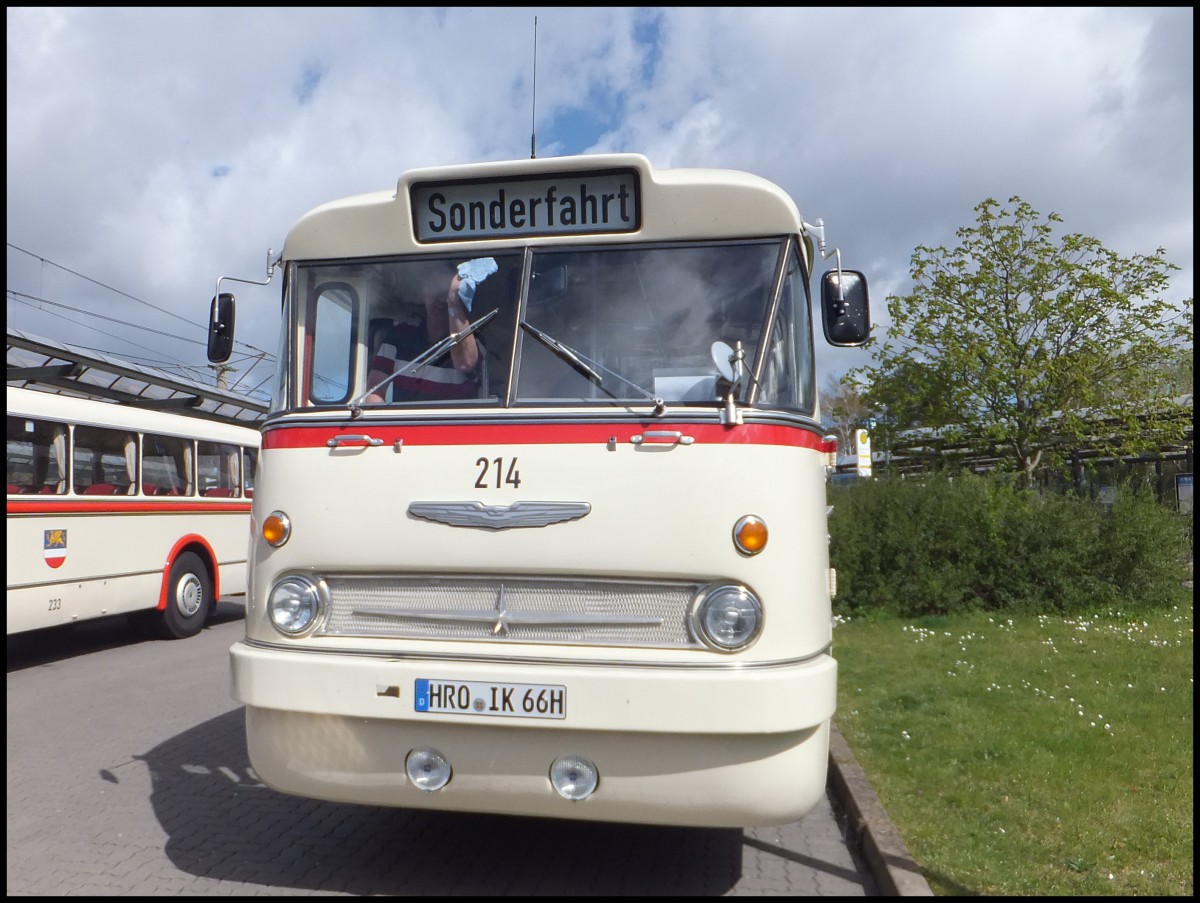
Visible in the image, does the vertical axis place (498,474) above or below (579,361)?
below

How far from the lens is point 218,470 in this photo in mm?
14000

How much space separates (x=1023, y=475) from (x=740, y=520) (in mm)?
16183

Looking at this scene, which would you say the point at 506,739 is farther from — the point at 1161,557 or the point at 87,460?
the point at 1161,557

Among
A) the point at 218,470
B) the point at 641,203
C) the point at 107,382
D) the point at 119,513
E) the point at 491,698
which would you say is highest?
the point at 107,382

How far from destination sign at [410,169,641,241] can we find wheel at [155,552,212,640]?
30.7ft

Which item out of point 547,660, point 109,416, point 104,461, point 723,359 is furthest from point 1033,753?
point 109,416

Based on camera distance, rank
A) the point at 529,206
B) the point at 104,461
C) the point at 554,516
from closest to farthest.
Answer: the point at 554,516
the point at 529,206
the point at 104,461

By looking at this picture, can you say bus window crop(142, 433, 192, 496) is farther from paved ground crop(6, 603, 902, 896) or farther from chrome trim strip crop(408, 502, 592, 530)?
chrome trim strip crop(408, 502, 592, 530)

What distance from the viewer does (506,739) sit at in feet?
13.0

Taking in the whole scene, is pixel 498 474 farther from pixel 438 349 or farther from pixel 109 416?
pixel 109 416

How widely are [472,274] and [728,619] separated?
186 centimetres

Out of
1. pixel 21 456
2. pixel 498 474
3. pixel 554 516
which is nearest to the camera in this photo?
pixel 554 516

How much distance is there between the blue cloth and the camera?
4.61m

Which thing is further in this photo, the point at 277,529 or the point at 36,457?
the point at 36,457
